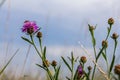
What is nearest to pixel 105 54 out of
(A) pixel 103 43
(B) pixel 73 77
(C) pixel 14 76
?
(A) pixel 103 43

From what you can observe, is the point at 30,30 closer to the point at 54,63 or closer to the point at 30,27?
the point at 30,27

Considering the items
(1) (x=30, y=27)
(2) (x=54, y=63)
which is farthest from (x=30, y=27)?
(2) (x=54, y=63)

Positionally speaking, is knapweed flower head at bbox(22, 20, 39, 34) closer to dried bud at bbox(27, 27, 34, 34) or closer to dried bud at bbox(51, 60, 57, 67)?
dried bud at bbox(27, 27, 34, 34)

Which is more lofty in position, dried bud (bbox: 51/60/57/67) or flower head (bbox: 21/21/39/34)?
flower head (bbox: 21/21/39/34)

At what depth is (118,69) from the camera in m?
0.87

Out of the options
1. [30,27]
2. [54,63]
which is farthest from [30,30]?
[54,63]

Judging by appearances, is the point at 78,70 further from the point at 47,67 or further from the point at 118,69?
the point at 118,69

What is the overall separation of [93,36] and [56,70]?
200 mm

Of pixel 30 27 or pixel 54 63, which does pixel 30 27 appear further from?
pixel 54 63

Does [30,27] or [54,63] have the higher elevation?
[30,27]

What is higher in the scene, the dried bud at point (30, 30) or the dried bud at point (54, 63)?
the dried bud at point (30, 30)

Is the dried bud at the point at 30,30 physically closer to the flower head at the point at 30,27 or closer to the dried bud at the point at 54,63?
the flower head at the point at 30,27

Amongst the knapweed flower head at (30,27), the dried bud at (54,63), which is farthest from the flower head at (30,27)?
the dried bud at (54,63)

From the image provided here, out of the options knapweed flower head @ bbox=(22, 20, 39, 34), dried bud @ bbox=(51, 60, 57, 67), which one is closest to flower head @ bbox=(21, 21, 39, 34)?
knapweed flower head @ bbox=(22, 20, 39, 34)
